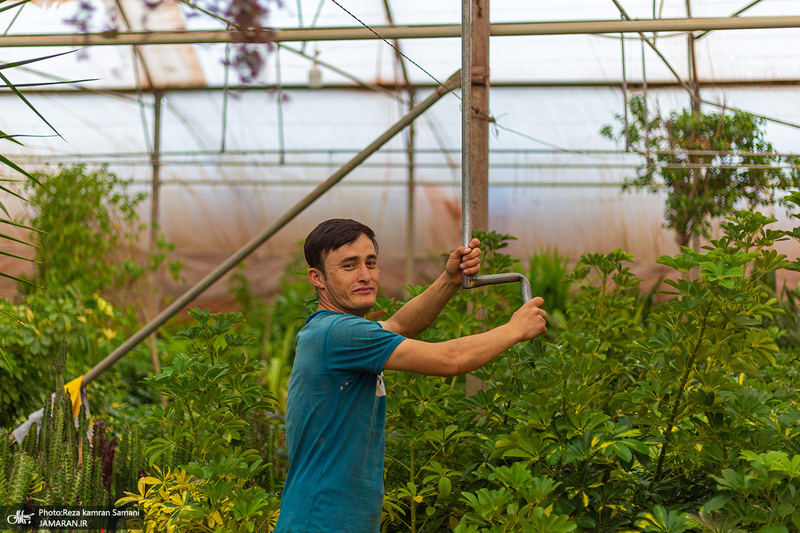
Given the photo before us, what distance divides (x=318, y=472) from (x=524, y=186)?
246 inches

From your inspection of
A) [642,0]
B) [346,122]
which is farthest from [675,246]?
[346,122]

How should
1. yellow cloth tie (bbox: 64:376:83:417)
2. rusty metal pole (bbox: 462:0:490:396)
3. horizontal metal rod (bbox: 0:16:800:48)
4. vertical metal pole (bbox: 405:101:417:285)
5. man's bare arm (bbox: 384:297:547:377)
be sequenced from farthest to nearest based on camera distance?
1. vertical metal pole (bbox: 405:101:417:285)
2. horizontal metal rod (bbox: 0:16:800:48)
3. yellow cloth tie (bbox: 64:376:83:417)
4. rusty metal pole (bbox: 462:0:490:396)
5. man's bare arm (bbox: 384:297:547:377)

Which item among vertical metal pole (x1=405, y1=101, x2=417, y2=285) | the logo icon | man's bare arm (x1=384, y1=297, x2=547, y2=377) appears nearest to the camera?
man's bare arm (x1=384, y1=297, x2=547, y2=377)

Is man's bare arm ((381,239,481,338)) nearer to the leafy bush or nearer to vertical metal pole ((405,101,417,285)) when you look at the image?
the leafy bush

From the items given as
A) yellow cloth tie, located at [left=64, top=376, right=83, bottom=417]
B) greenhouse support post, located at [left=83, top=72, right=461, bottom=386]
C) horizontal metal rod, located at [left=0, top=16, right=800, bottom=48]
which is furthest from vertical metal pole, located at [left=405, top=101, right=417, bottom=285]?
yellow cloth tie, located at [left=64, top=376, right=83, bottom=417]

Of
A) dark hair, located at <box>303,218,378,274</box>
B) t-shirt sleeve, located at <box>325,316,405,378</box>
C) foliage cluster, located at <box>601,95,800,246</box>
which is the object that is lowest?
t-shirt sleeve, located at <box>325,316,405,378</box>

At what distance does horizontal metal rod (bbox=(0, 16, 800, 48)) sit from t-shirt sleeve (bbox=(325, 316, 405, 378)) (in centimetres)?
207

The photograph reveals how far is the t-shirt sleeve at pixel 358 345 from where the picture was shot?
1328 mm

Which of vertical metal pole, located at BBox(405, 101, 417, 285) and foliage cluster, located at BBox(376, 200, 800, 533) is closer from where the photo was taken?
foliage cluster, located at BBox(376, 200, 800, 533)

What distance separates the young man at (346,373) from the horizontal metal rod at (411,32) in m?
1.89

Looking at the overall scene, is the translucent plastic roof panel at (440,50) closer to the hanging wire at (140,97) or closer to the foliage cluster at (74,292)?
the hanging wire at (140,97)

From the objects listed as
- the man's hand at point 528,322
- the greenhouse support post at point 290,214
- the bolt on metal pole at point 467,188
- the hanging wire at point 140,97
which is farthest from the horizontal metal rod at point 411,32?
the hanging wire at point 140,97

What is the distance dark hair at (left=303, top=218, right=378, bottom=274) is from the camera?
1.49m

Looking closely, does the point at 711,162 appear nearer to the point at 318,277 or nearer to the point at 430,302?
the point at 430,302
